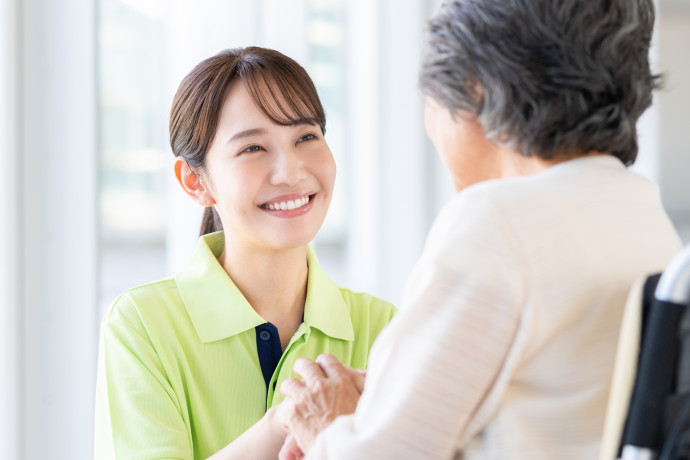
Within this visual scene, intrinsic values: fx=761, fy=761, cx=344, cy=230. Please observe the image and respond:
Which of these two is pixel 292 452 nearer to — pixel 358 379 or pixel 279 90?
pixel 358 379

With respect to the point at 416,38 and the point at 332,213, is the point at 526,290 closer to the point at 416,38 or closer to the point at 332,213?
the point at 332,213

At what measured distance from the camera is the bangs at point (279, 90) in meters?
1.57

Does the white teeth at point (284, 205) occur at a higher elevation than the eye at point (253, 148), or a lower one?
lower

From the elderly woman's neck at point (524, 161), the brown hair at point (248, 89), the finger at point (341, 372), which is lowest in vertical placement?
the finger at point (341, 372)

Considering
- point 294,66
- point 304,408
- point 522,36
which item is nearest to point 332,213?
point 294,66

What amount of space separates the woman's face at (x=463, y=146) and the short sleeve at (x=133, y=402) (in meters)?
0.72

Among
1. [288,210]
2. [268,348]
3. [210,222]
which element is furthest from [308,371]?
[210,222]

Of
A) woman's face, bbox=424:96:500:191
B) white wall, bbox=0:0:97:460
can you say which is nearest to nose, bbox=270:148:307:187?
woman's face, bbox=424:96:500:191

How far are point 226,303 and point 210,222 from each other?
0.37 metres

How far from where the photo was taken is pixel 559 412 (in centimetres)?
87

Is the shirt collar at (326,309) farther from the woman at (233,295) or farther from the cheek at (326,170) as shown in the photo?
the cheek at (326,170)

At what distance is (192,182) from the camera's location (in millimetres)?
1693

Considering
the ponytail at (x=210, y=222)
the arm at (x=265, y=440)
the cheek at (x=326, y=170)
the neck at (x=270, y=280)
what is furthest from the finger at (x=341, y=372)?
the ponytail at (x=210, y=222)

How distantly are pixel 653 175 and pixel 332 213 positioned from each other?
1460 millimetres
